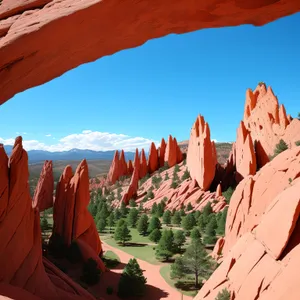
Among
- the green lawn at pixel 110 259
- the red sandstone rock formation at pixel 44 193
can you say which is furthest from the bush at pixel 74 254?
the red sandstone rock formation at pixel 44 193

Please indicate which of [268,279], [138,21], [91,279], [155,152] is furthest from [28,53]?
[155,152]

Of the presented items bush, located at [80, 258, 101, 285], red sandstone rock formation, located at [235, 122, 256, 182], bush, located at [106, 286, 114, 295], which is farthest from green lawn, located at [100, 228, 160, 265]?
red sandstone rock formation, located at [235, 122, 256, 182]

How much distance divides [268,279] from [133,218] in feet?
107

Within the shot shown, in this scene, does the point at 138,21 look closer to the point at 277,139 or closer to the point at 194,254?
the point at 194,254

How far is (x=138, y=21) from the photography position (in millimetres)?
4770

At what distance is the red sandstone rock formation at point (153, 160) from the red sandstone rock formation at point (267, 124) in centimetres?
2824

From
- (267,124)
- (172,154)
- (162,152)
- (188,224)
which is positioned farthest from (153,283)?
(162,152)

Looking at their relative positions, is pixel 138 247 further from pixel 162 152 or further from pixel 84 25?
pixel 162 152

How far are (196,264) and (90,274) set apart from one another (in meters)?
8.59

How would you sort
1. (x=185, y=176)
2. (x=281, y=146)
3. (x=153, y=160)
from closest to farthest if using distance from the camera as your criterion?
(x=281, y=146)
(x=185, y=176)
(x=153, y=160)

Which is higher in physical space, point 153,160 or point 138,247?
point 153,160

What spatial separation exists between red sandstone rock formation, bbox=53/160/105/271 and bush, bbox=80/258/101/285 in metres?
2.90

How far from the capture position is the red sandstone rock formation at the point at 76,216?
2441 centimetres

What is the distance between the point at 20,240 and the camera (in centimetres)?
1095
